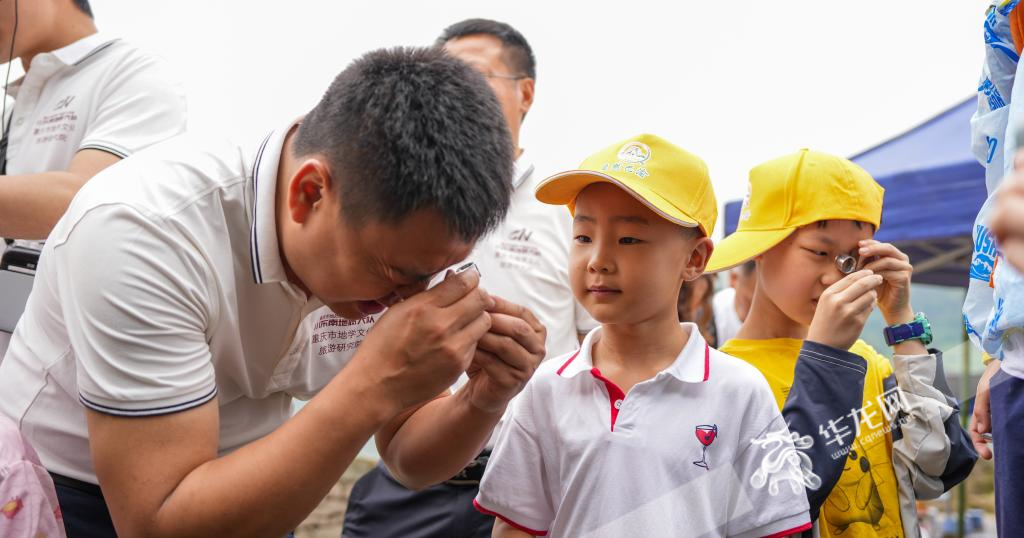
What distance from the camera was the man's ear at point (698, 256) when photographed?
1.65m

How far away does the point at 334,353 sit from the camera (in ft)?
4.99

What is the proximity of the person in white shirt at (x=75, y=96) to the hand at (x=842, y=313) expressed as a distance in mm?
1530

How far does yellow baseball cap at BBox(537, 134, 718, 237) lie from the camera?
1544 millimetres

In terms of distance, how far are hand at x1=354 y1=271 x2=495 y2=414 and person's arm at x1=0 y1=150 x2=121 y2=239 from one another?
93cm

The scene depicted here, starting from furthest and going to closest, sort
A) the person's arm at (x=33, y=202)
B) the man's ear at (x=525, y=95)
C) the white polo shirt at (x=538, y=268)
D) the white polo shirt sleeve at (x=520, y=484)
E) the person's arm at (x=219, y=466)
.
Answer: the man's ear at (x=525, y=95), the white polo shirt at (x=538, y=268), the person's arm at (x=33, y=202), the white polo shirt sleeve at (x=520, y=484), the person's arm at (x=219, y=466)

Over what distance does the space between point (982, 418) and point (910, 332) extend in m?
0.22

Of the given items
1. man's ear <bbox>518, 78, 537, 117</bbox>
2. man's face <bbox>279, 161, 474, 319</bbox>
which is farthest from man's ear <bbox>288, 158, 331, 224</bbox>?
man's ear <bbox>518, 78, 537, 117</bbox>

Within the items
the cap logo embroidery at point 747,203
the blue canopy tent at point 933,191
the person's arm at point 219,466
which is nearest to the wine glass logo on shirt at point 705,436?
the person's arm at point 219,466

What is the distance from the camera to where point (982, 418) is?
1665 mm

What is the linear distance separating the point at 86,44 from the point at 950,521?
7.88 feet

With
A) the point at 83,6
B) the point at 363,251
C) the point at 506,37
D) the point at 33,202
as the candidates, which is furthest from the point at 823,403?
the point at 83,6

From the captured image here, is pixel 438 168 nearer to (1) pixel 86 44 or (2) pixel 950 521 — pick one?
(1) pixel 86 44

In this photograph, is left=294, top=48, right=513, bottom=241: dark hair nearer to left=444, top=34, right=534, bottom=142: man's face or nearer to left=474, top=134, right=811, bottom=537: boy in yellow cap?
left=474, top=134, right=811, bottom=537: boy in yellow cap

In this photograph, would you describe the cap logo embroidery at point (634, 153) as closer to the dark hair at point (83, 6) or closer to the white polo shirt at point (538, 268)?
the white polo shirt at point (538, 268)
